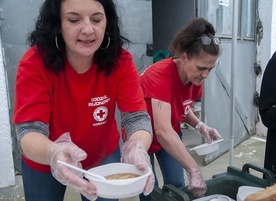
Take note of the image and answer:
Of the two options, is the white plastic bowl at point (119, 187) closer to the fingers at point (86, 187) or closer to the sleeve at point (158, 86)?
the fingers at point (86, 187)

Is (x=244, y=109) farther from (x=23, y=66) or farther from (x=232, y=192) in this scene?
(x=23, y=66)

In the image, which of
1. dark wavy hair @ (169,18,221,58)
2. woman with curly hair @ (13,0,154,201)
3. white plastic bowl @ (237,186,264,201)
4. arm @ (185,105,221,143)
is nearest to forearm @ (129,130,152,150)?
woman with curly hair @ (13,0,154,201)

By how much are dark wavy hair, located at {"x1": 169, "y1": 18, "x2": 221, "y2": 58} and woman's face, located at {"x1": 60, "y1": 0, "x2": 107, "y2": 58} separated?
620 millimetres

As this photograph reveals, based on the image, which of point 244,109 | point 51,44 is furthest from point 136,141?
point 244,109

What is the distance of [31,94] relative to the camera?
3.42ft

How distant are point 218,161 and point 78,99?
2.64 m

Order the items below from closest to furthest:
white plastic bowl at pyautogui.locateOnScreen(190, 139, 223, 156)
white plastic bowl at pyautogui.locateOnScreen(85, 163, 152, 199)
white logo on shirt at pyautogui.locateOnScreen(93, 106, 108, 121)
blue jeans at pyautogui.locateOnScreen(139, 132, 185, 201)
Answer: white plastic bowl at pyautogui.locateOnScreen(85, 163, 152, 199)
white logo on shirt at pyautogui.locateOnScreen(93, 106, 108, 121)
white plastic bowl at pyautogui.locateOnScreen(190, 139, 223, 156)
blue jeans at pyautogui.locateOnScreen(139, 132, 185, 201)

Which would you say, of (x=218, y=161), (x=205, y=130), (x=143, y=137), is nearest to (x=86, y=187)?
(x=143, y=137)

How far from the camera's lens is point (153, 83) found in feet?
5.07

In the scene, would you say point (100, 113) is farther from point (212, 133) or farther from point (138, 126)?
point (212, 133)

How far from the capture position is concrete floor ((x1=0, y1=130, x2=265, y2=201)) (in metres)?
2.57

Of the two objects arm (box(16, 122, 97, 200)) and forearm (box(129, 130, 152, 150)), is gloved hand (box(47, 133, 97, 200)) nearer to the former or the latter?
arm (box(16, 122, 97, 200))

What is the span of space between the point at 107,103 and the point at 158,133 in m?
0.39

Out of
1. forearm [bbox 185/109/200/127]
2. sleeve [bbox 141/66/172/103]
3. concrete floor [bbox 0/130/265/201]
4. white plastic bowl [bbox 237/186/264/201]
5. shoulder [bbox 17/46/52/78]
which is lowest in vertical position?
concrete floor [bbox 0/130/265/201]
